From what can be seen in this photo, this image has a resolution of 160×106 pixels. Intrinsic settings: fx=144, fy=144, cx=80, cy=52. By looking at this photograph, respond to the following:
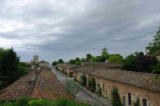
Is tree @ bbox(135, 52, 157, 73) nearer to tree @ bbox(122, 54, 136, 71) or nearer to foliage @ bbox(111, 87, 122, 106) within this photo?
tree @ bbox(122, 54, 136, 71)

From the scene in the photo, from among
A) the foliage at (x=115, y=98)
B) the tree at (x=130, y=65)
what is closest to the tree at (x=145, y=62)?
the tree at (x=130, y=65)

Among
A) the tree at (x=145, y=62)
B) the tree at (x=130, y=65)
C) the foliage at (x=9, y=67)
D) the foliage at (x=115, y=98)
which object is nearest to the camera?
the foliage at (x=115, y=98)

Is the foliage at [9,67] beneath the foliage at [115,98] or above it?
above

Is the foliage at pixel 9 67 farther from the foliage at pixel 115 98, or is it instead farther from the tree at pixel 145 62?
the tree at pixel 145 62

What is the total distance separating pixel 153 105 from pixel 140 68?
21.0 metres

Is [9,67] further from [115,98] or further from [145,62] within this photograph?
[145,62]

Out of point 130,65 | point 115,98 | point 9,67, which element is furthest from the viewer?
point 130,65

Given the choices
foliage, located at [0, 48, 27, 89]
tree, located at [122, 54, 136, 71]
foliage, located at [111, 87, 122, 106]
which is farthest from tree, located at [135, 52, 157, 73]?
foliage, located at [0, 48, 27, 89]

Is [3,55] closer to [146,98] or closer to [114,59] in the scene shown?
[146,98]

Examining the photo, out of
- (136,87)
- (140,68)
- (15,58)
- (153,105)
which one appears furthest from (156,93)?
(15,58)

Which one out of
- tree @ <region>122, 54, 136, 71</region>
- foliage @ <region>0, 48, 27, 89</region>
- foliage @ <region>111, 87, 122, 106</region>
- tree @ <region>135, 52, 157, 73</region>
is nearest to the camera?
foliage @ <region>111, 87, 122, 106</region>

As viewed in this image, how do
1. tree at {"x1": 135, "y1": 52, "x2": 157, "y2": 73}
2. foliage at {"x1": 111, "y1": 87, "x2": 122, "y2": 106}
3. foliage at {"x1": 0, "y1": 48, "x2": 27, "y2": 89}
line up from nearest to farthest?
foliage at {"x1": 111, "y1": 87, "x2": 122, "y2": 106}, foliage at {"x1": 0, "y1": 48, "x2": 27, "y2": 89}, tree at {"x1": 135, "y1": 52, "x2": 157, "y2": 73}

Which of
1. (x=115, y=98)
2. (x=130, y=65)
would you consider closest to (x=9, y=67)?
(x=115, y=98)

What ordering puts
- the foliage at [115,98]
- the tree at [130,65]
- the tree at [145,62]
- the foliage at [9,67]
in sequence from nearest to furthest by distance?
the foliage at [115,98], the foliage at [9,67], the tree at [145,62], the tree at [130,65]
